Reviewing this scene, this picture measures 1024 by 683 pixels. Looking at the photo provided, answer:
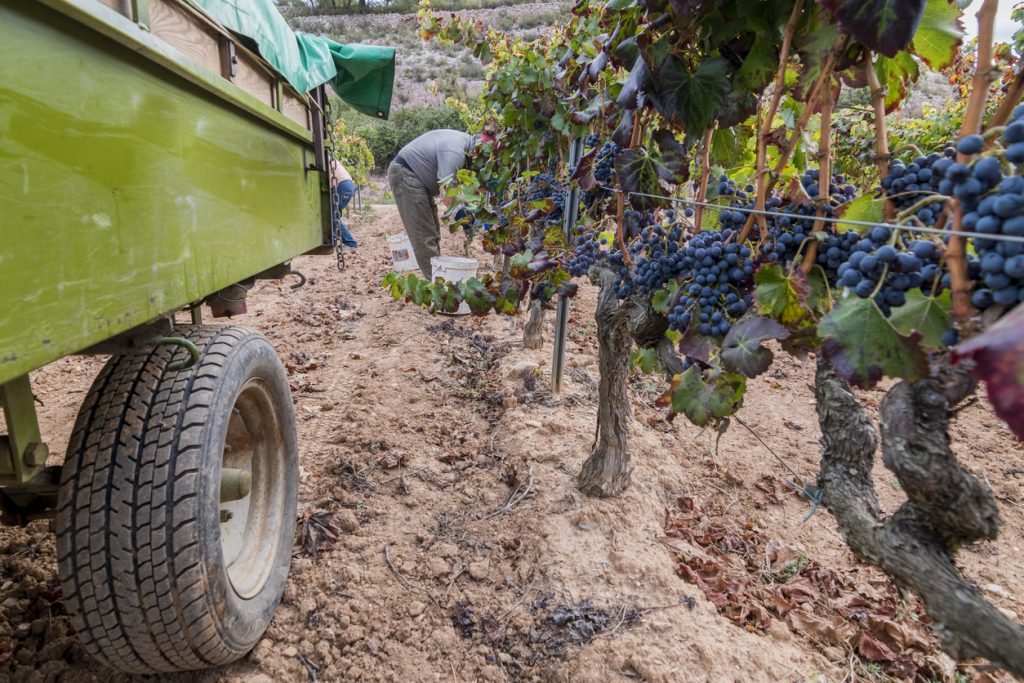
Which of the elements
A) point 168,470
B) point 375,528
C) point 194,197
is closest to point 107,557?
point 168,470

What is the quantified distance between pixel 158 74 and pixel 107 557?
4.01 ft

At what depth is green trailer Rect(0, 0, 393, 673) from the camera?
956mm

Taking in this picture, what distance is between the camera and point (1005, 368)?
16.2 inches

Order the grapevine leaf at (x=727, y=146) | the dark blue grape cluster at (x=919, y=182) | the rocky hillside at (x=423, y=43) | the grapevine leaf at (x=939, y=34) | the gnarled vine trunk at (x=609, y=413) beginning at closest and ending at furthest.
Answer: the dark blue grape cluster at (x=919, y=182) < the grapevine leaf at (x=939, y=34) < the grapevine leaf at (x=727, y=146) < the gnarled vine trunk at (x=609, y=413) < the rocky hillside at (x=423, y=43)

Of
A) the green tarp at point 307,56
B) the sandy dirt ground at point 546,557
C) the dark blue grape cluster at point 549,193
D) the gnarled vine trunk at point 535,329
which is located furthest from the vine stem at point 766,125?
the gnarled vine trunk at point 535,329

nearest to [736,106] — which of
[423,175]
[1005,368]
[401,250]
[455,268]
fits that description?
[1005,368]

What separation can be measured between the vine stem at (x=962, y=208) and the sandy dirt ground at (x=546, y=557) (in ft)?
4.64

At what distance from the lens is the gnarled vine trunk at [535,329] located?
4.71m

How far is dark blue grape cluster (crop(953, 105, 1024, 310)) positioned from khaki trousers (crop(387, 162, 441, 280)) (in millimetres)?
5863

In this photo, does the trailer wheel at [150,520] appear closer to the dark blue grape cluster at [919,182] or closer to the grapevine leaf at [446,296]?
the dark blue grape cluster at [919,182]

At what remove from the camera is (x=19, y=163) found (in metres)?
0.90

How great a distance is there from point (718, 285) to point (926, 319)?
20.0 inches

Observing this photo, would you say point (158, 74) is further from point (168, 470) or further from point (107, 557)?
point (107, 557)

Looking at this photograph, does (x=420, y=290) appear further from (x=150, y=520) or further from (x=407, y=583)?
(x=150, y=520)
